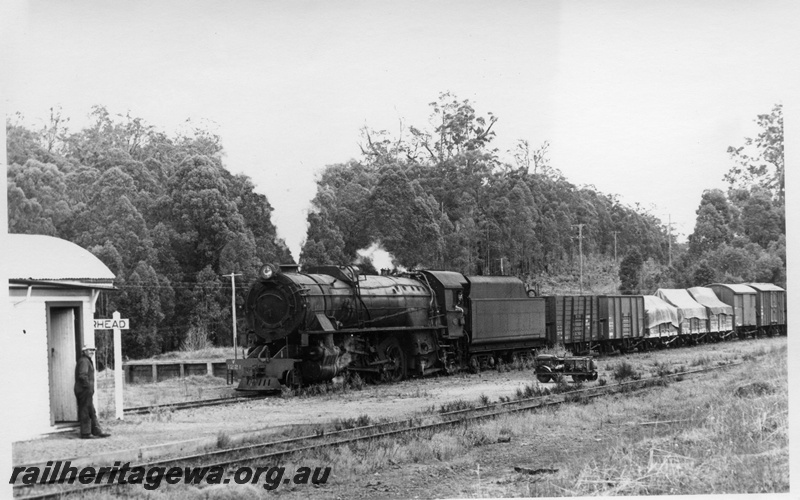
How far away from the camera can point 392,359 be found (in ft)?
65.3

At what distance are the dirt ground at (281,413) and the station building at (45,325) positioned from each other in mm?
551

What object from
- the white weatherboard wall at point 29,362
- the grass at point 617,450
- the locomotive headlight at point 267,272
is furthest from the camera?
the locomotive headlight at point 267,272

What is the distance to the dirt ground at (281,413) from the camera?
1113cm

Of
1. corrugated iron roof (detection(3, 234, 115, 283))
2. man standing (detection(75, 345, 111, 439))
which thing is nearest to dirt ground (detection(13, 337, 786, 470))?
man standing (detection(75, 345, 111, 439))

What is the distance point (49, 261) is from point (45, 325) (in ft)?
3.64

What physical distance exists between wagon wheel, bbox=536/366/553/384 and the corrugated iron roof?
10.9 m

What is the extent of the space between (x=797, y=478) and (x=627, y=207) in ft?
77.5

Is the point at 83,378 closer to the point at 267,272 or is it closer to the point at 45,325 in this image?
the point at 45,325

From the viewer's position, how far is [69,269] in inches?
474

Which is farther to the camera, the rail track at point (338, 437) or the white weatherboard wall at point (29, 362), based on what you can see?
the white weatherboard wall at point (29, 362)

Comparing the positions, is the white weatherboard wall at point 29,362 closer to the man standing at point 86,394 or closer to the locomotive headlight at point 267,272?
the man standing at point 86,394

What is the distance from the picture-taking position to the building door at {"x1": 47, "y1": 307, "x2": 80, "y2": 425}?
12031 mm

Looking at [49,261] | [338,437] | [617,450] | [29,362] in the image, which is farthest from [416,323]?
[29,362]

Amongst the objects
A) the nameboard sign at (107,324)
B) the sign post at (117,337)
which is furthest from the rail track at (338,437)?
the nameboard sign at (107,324)
